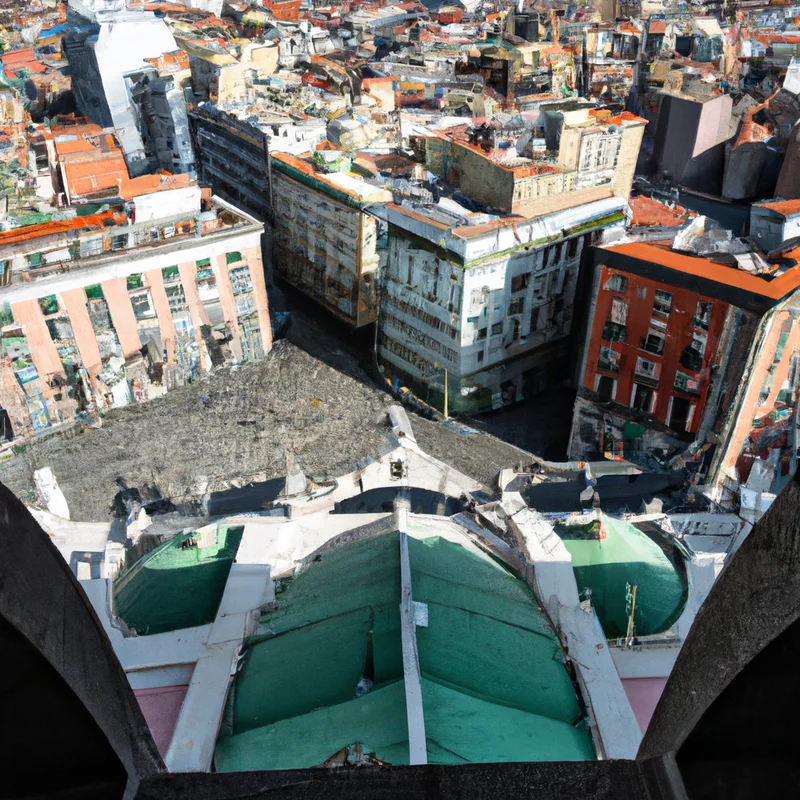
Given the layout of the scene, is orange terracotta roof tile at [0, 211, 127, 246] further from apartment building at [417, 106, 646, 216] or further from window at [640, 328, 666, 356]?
window at [640, 328, 666, 356]

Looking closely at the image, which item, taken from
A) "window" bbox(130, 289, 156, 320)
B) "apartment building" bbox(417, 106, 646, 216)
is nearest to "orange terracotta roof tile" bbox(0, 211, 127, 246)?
"window" bbox(130, 289, 156, 320)

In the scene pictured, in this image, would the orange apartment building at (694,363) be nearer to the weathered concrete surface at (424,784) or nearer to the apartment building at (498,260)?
the apartment building at (498,260)

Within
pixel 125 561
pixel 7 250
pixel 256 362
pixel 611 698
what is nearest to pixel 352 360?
pixel 256 362

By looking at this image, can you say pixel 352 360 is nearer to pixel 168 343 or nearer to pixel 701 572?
pixel 168 343

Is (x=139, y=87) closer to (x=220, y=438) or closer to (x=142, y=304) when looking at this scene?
(x=142, y=304)

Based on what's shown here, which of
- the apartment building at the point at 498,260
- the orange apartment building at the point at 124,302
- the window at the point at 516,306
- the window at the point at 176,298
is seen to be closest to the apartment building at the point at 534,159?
the apartment building at the point at 498,260
